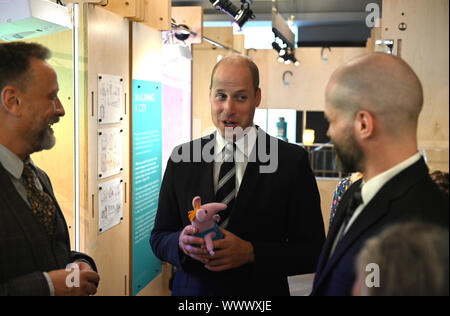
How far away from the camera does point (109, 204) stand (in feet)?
11.3

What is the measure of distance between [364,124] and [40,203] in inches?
40.4

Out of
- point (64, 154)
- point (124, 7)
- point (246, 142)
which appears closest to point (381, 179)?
point (246, 142)

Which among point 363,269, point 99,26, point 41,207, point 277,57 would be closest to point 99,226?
point 99,26

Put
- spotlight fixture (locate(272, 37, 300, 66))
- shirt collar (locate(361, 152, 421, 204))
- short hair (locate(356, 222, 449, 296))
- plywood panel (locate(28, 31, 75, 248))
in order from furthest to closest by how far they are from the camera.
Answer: spotlight fixture (locate(272, 37, 300, 66)) < plywood panel (locate(28, 31, 75, 248)) < shirt collar (locate(361, 152, 421, 204)) < short hair (locate(356, 222, 449, 296))

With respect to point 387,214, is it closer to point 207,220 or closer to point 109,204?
point 207,220

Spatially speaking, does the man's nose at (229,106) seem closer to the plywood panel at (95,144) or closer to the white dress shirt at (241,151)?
the white dress shirt at (241,151)

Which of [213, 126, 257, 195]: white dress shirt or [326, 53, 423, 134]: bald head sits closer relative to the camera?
[326, 53, 423, 134]: bald head

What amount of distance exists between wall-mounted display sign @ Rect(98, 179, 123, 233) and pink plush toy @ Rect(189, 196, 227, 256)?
1.81m

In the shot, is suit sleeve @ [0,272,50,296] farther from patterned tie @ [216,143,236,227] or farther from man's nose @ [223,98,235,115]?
man's nose @ [223,98,235,115]

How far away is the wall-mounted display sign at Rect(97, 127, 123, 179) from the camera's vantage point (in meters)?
3.28

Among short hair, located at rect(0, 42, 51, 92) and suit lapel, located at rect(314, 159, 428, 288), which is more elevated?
short hair, located at rect(0, 42, 51, 92)

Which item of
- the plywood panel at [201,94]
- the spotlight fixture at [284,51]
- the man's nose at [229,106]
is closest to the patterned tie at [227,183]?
the man's nose at [229,106]

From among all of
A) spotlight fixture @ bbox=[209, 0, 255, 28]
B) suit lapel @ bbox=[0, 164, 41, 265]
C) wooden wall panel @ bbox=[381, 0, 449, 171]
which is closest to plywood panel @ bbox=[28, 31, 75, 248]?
spotlight fixture @ bbox=[209, 0, 255, 28]

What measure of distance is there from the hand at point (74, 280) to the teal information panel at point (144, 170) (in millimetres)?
2295
